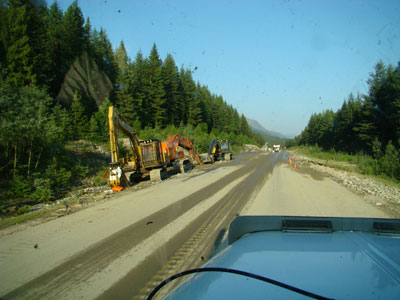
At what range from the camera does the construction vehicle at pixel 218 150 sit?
112 feet

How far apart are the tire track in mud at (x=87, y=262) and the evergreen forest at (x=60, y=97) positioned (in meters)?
6.90

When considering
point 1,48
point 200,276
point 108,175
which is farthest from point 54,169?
point 1,48

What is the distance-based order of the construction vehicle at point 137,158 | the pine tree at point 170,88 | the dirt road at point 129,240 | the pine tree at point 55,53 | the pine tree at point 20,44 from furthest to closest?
the pine tree at point 170,88
the pine tree at point 55,53
the pine tree at point 20,44
the construction vehicle at point 137,158
the dirt road at point 129,240

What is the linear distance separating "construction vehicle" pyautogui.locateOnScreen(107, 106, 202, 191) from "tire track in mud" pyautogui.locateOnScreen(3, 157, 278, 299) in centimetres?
651

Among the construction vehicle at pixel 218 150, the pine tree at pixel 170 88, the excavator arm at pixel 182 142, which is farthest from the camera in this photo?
the pine tree at pixel 170 88

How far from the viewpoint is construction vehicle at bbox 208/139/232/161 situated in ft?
112

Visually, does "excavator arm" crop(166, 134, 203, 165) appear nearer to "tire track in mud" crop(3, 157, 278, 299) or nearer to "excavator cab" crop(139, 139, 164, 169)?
"excavator cab" crop(139, 139, 164, 169)

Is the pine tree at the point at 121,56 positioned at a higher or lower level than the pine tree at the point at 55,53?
higher

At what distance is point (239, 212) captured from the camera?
8008 millimetres

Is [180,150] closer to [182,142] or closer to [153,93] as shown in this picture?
[182,142]

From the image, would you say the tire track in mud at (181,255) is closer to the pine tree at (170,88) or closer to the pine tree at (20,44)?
the pine tree at (20,44)

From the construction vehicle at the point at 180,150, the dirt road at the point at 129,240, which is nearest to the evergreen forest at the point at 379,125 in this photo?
the dirt road at the point at 129,240

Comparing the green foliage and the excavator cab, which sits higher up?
the excavator cab

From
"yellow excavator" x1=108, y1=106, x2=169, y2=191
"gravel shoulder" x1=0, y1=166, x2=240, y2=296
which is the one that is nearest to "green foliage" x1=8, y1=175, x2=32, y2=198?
"yellow excavator" x1=108, y1=106, x2=169, y2=191
